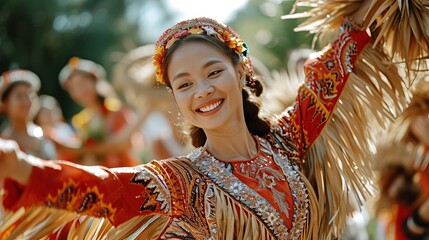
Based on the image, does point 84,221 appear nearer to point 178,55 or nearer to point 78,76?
point 178,55

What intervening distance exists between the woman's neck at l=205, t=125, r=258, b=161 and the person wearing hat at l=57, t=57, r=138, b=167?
3.57m

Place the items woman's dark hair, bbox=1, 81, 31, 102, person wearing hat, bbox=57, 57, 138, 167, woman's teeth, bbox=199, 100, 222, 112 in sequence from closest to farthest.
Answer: woman's teeth, bbox=199, 100, 222, 112 → woman's dark hair, bbox=1, 81, 31, 102 → person wearing hat, bbox=57, 57, 138, 167

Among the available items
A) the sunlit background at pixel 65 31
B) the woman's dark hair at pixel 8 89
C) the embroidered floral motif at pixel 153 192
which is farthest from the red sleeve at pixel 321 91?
the sunlit background at pixel 65 31

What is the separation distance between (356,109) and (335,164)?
0.21m

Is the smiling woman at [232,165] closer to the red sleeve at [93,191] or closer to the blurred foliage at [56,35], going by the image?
the red sleeve at [93,191]

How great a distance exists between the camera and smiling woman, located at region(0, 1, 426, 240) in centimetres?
Answer: 257

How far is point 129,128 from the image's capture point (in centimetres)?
655

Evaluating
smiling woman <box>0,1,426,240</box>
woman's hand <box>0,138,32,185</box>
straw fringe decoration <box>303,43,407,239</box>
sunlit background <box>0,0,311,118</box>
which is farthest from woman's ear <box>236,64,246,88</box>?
sunlit background <box>0,0,311,118</box>

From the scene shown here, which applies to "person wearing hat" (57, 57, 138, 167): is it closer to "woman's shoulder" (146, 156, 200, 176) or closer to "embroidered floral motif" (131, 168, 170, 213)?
"woman's shoulder" (146, 156, 200, 176)

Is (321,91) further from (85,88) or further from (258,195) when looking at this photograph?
(85,88)

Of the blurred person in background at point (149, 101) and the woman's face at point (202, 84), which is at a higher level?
the blurred person in background at point (149, 101)

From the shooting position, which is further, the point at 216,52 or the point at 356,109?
the point at 356,109

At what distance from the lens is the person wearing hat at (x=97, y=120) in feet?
21.0

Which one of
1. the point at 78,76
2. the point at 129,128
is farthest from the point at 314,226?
the point at 78,76
